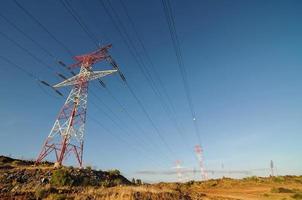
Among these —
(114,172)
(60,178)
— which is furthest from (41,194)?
(114,172)

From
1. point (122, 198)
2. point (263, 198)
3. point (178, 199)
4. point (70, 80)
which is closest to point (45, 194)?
point (122, 198)

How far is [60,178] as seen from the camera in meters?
28.4

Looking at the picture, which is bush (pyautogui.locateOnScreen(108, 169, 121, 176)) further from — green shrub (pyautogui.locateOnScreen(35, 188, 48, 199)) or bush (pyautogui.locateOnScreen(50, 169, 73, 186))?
green shrub (pyautogui.locateOnScreen(35, 188, 48, 199))

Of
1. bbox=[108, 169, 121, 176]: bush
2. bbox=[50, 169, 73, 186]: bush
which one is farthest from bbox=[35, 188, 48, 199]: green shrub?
bbox=[108, 169, 121, 176]: bush

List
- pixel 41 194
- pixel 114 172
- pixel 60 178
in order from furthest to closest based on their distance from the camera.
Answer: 1. pixel 114 172
2. pixel 60 178
3. pixel 41 194

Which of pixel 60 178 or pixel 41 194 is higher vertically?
pixel 60 178

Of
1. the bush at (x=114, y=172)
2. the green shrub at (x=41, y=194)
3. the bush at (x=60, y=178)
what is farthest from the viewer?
the bush at (x=114, y=172)

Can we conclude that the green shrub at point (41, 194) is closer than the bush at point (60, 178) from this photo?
Yes

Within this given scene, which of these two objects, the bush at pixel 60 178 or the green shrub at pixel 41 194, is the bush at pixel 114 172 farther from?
the green shrub at pixel 41 194

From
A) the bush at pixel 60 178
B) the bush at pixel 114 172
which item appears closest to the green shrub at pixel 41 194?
the bush at pixel 60 178

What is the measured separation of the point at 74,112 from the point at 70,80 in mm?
4541

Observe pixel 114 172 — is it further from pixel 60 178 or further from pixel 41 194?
pixel 41 194

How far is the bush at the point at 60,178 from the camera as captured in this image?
28.1 metres

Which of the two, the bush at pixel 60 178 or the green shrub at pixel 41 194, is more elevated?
the bush at pixel 60 178
